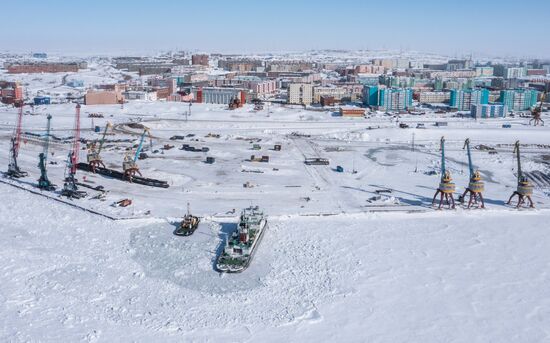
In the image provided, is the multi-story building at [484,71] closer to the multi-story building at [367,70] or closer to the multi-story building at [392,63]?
the multi-story building at [367,70]

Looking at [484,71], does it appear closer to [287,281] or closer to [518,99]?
[518,99]

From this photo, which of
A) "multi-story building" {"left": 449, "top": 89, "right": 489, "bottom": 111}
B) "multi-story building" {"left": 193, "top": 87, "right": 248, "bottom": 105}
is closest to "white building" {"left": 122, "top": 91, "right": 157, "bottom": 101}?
"multi-story building" {"left": 193, "top": 87, "right": 248, "bottom": 105}

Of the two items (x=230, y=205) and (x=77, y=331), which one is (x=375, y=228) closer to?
(x=230, y=205)

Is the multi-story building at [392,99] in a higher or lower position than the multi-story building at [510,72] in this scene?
lower

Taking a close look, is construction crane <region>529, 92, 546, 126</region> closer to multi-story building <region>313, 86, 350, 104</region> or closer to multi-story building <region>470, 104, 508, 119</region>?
multi-story building <region>470, 104, 508, 119</region>

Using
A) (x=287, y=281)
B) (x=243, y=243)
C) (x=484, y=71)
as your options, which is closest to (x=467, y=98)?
(x=243, y=243)

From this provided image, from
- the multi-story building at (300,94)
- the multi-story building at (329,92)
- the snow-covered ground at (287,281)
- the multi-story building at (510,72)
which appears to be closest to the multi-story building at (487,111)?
the multi-story building at (329,92)
